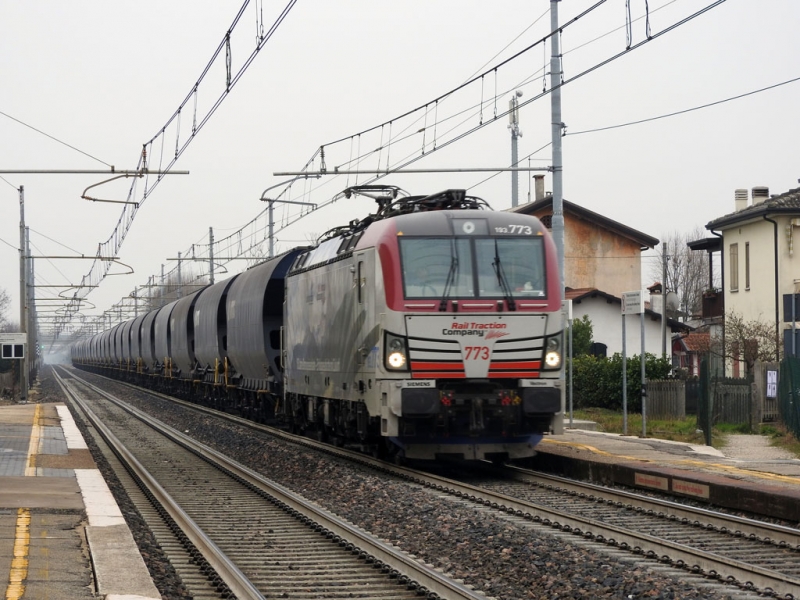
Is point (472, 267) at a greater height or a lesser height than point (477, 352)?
greater

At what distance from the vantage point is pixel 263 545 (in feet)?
32.9

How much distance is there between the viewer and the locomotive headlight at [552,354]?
Result: 1478 cm

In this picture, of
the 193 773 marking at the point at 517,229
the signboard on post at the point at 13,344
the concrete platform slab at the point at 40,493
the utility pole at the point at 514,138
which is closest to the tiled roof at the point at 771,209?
the utility pole at the point at 514,138

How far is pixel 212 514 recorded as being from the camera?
39.6ft

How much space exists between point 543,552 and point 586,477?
20.3 feet

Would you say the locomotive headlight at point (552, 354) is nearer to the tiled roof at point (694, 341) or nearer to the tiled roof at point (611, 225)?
the tiled roof at point (611, 225)

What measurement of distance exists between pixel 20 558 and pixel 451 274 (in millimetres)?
7843

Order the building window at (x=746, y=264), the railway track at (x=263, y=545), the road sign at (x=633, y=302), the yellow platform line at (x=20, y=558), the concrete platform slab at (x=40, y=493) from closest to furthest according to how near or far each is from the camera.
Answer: the yellow platform line at (x=20, y=558) < the railway track at (x=263, y=545) < the concrete platform slab at (x=40, y=493) < the road sign at (x=633, y=302) < the building window at (x=746, y=264)

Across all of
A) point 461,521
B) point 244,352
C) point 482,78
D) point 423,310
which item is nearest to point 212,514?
point 461,521

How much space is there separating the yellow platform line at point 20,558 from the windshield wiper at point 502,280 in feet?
21.9

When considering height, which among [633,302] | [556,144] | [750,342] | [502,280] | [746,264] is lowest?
[750,342]

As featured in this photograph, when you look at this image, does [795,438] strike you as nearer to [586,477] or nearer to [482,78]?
[586,477]

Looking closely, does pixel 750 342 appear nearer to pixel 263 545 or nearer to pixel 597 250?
pixel 597 250

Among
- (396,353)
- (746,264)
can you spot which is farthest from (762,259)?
(396,353)
